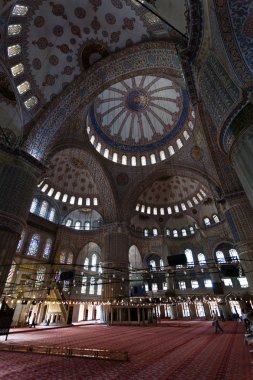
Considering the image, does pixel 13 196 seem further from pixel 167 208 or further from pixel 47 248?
pixel 167 208

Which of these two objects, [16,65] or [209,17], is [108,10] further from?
[209,17]

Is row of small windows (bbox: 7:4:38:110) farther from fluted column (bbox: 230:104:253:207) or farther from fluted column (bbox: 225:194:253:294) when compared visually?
fluted column (bbox: 225:194:253:294)

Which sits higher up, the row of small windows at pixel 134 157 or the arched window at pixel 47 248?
the row of small windows at pixel 134 157

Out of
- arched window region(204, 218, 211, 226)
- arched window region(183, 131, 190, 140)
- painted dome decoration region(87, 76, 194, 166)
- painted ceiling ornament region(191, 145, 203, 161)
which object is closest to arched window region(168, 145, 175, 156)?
painted dome decoration region(87, 76, 194, 166)

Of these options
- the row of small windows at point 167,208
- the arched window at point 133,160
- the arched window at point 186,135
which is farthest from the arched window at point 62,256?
the arched window at point 186,135

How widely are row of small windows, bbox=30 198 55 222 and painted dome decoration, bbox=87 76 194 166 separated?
8927 millimetres

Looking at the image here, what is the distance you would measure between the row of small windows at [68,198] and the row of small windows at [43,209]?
1321 mm

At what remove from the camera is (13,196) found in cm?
1027

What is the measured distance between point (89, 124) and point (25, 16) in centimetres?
989

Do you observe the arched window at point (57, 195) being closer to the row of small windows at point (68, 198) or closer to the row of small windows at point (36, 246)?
the row of small windows at point (68, 198)

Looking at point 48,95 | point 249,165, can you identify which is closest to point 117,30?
point 48,95

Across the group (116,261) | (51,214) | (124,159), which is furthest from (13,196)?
(124,159)

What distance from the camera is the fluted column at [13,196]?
9344mm

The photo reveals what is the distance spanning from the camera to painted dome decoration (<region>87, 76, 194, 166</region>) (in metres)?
20.3
